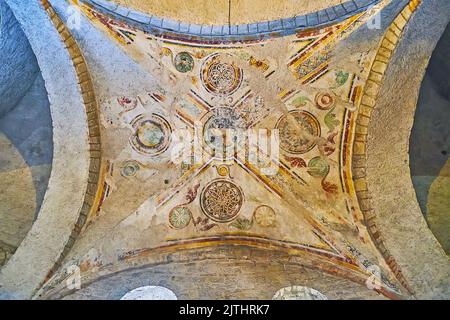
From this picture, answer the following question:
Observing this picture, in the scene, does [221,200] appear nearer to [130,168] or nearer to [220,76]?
[130,168]

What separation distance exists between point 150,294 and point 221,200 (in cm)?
167

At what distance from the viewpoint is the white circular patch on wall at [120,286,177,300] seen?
5801 millimetres

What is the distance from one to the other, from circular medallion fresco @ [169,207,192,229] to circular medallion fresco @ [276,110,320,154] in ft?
5.38

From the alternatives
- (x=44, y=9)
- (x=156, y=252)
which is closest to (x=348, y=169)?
(x=156, y=252)

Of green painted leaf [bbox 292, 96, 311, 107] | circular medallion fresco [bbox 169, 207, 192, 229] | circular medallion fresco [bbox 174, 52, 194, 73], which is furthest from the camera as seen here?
circular medallion fresco [bbox 169, 207, 192, 229]

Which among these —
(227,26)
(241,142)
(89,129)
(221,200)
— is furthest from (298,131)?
(89,129)

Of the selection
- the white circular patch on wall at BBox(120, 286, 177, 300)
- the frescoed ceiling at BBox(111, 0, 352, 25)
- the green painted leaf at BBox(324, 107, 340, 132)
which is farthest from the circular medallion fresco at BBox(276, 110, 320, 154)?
the white circular patch on wall at BBox(120, 286, 177, 300)

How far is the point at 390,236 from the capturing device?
5.97 m

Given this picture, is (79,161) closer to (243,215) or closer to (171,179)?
(171,179)

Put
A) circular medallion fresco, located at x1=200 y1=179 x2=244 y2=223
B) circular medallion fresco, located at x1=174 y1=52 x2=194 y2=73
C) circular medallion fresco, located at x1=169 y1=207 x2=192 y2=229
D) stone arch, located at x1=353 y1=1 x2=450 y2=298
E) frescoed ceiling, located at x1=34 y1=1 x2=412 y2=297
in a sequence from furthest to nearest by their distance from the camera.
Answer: circular medallion fresco, located at x1=200 y1=179 x2=244 y2=223 < circular medallion fresco, located at x1=169 y1=207 x2=192 y2=229 < circular medallion fresco, located at x1=174 y1=52 x2=194 y2=73 < frescoed ceiling, located at x1=34 y1=1 x2=412 y2=297 < stone arch, located at x1=353 y1=1 x2=450 y2=298

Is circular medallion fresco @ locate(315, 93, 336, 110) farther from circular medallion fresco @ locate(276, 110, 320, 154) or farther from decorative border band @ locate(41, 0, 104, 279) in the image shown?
decorative border band @ locate(41, 0, 104, 279)

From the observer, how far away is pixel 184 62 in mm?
6504

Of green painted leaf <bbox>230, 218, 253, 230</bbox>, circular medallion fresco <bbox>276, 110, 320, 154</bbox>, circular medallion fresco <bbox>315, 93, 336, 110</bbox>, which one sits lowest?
green painted leaf <bbox>230, 218, 253, 230</bbox>
